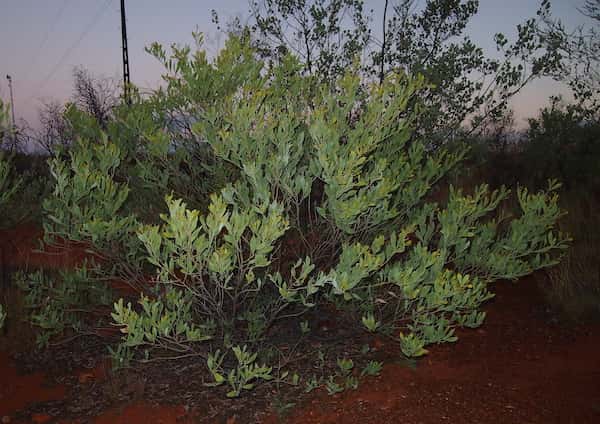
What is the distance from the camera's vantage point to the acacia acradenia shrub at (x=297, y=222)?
2834mm

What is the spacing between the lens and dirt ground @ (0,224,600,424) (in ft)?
10.9

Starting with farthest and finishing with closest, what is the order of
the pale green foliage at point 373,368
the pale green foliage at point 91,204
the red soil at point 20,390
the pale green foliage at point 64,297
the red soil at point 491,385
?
the pale green foliage at point 64,297 < the red soil at point 20,390 < the pale green foliage at point 373,368 < the red soil at point 491,385 < the pale green foliage at point 91,204

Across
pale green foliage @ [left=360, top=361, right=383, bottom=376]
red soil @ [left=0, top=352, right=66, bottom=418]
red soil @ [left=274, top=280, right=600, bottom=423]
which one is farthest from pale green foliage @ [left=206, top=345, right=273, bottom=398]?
red soil @ [left=0, top=352, right=66, bottom=418]

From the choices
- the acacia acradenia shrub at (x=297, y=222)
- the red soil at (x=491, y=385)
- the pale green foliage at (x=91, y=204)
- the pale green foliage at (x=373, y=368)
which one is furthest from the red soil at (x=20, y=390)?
the pale green foliage at (x=373, y=368)

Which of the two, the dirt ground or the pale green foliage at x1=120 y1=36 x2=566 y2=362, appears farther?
the dirt ground

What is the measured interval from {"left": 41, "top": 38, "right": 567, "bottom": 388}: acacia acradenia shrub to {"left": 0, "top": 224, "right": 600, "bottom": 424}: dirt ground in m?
0.34

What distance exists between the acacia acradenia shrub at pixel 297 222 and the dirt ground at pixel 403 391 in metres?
0.34

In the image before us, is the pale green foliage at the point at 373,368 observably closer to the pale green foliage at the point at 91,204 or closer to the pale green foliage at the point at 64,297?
the pale green foliage at the point at 91,204

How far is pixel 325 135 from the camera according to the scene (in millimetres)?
→ 3033

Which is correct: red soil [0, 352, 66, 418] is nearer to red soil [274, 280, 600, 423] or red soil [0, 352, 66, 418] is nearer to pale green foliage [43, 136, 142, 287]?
pale green foliage [43, 136, 142, 287]

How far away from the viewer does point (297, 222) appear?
3.58 m

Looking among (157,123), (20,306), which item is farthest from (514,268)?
(20,306)

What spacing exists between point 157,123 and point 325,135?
1.67 meters

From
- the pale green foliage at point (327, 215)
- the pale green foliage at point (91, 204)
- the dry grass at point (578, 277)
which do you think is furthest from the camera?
the dry grass at point (578, 277)
